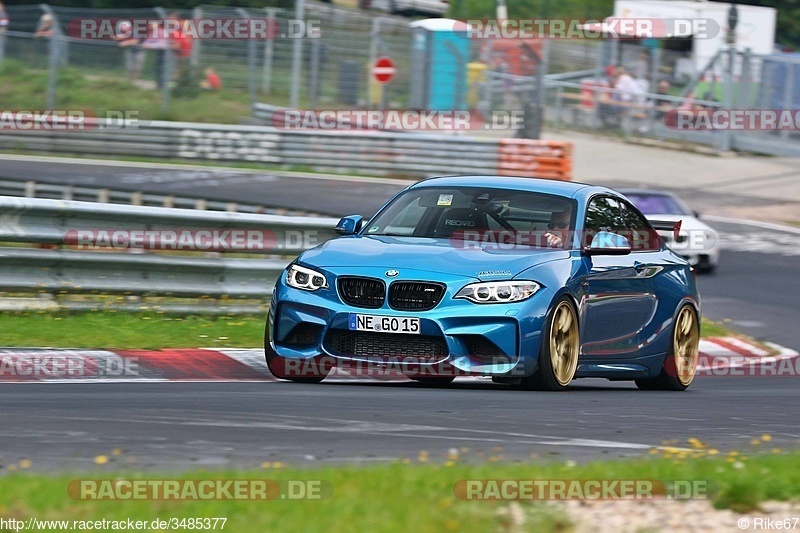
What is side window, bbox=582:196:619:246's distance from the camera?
9.85 meters

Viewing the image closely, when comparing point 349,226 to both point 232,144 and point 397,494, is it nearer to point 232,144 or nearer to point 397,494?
point 397,494

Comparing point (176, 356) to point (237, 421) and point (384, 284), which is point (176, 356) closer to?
point (384, 284)

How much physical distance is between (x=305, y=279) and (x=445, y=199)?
4.29 ft

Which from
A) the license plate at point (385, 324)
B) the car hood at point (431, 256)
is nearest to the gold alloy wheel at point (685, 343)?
the car hood at point (431, 256)

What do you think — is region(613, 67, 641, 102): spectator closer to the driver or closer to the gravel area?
the driver

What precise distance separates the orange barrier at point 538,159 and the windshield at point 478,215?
1612 cm

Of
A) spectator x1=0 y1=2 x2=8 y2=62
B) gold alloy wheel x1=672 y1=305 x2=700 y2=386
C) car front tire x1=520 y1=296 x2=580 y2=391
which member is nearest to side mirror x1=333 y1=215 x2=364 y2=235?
car front tire x1=520 y1=296 x2=580 y2=391

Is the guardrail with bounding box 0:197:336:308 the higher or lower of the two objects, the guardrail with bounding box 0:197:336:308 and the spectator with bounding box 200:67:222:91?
the lower

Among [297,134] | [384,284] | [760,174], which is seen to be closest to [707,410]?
[384,284]

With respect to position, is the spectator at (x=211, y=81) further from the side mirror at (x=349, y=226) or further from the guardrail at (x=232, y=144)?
the side mirror at (x=349, y=226)

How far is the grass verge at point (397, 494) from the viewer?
4598 millimetres

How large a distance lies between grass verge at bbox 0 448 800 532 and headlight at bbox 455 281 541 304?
8.63 ft

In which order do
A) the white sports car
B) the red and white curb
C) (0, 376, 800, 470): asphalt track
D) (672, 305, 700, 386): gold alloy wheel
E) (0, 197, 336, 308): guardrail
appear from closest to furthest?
(0, 376, 800, 470): asphalt track < the red and white curb < (672, 305, 700, 386): gold alloy wheel < (0, 197, 336, 308): guardrail < the white sports car

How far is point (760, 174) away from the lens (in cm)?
3158
